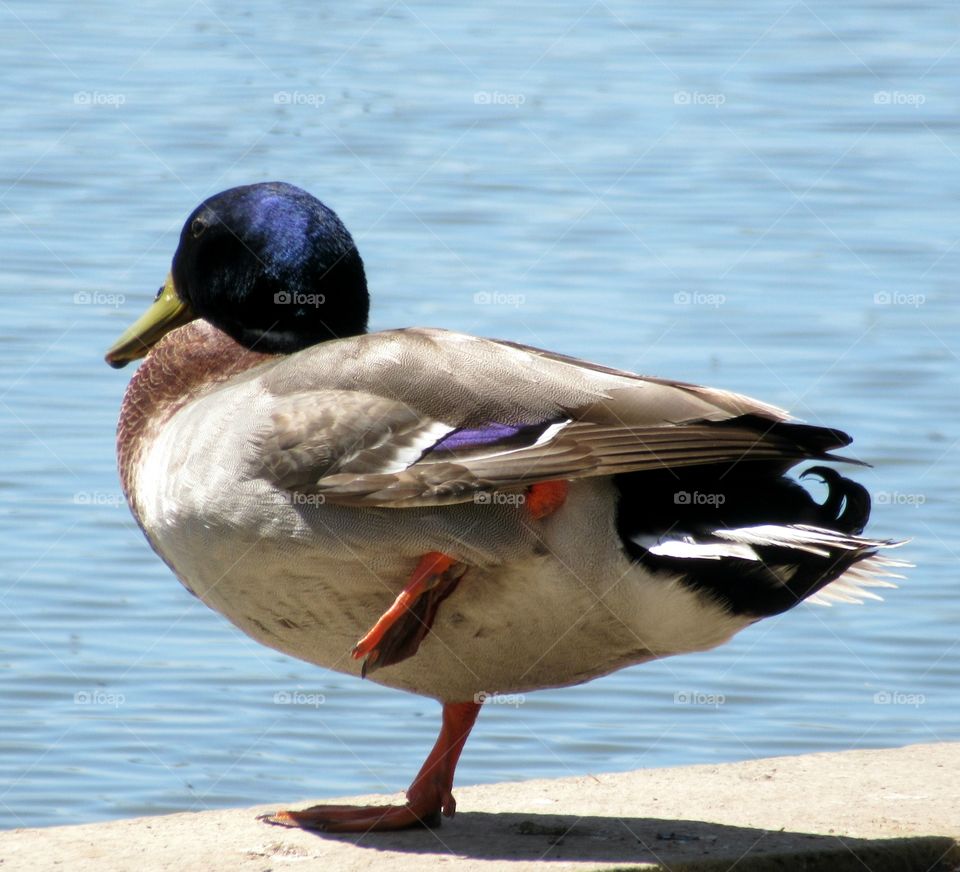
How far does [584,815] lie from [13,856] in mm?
1238

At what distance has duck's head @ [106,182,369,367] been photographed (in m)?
4.52

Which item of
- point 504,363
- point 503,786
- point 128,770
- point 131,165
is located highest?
point 504,363

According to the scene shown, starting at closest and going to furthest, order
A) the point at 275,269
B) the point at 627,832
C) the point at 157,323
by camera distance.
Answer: the point at 627,832
the point at 275,269
the point at 157,323

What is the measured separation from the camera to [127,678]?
6582mm

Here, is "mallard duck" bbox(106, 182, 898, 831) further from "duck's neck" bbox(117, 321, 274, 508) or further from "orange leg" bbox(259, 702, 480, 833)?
"duck's neck" bbox(117, 321, 274, 508)

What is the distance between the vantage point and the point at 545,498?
3.89m

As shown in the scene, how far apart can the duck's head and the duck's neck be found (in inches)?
1.9

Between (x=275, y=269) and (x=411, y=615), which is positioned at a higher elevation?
(x=275, y=269)

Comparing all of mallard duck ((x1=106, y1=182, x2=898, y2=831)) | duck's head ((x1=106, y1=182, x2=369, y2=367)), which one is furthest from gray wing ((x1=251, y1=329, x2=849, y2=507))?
duck's head ((x1=106, y1=182, x2=369, y2=367))

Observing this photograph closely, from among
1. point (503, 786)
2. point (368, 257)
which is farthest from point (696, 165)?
point (503, 786)

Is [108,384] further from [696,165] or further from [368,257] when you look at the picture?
[696,165]

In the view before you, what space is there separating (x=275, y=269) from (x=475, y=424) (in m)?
0.81

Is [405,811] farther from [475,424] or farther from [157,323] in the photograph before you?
[157,323]

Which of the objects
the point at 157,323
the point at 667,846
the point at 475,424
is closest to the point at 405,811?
the point at 667,846
